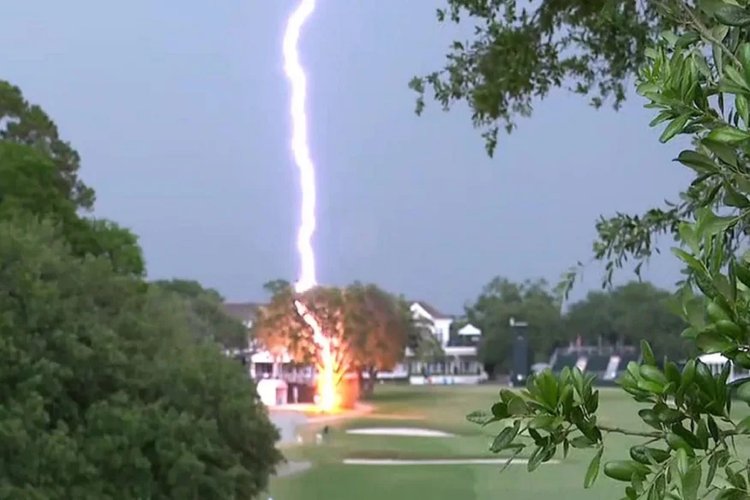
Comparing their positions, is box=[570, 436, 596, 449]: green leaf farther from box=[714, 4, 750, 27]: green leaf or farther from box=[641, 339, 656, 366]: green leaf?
box=[714, 4, 750, 27]: green leaf

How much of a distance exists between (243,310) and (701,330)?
1035 cm

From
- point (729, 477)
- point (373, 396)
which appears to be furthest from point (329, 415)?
point (729, 477)

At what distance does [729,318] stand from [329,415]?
34.1 feet

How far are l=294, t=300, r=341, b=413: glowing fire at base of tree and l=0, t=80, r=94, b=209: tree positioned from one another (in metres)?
2.18

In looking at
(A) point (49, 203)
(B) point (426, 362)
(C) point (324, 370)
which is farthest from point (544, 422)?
(C) point (324, 370)

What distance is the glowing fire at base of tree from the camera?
10.3 meters

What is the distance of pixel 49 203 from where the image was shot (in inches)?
320

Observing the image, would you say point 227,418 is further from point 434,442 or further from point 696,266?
point 434,442

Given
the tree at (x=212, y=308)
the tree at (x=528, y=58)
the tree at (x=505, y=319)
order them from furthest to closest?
1. the tree at (x=212, y=308)
2. the tree at (x=505, y=319)
3. the tree at (x=528, y=58)

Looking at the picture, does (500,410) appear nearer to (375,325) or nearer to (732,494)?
(732,494)

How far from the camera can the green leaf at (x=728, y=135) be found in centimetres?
62

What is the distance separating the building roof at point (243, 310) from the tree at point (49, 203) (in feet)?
5.12

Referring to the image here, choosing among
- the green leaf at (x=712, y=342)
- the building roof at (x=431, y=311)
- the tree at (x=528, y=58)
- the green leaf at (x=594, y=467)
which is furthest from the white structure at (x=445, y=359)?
the green leaf at (x=712, y=342)

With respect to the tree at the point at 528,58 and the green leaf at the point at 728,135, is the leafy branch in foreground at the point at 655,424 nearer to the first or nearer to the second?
the green leaf at the point at 728,135
